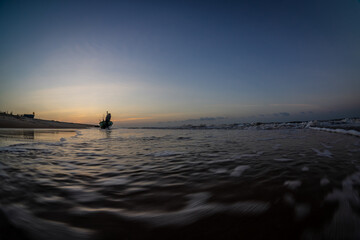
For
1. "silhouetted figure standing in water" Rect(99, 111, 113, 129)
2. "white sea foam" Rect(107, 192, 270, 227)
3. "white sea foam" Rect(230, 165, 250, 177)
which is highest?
"silhouetted figure standing in water" Rect(99, 111, 113, 129)

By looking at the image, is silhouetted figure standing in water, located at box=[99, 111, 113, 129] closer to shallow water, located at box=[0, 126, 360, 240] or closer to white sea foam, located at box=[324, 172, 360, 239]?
shallow water, located at box=[0, 126, 360, 240]

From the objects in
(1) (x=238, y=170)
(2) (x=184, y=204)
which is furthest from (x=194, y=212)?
(1) (x=238, y=170)

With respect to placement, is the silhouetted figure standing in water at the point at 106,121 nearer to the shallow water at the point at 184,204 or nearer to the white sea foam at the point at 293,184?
the shallow water at the point at 184,204

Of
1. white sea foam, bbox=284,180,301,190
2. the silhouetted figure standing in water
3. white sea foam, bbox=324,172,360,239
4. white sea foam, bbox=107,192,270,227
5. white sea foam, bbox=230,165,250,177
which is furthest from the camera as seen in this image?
the silhouetted figure standing in water

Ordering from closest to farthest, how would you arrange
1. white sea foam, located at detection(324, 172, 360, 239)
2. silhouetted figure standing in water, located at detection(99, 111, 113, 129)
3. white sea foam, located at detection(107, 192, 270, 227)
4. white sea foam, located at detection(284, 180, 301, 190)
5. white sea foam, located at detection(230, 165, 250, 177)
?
white sea foam, located at detection(324, 172, 360, 239) → white sea foam, located at detection(107, 192, 270, 227) → white sea foam, located at detection(284, 180, 301, 190) → white sea foam, located at detection(230, 165, 250, 177) → silhouetted figure standing in water, located at detection(99, 111, 113, 129)

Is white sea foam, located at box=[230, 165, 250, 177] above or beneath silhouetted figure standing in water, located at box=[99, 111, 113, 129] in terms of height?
beneath

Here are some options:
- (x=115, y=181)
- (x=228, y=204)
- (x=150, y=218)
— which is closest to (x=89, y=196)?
(x=115, y=181)

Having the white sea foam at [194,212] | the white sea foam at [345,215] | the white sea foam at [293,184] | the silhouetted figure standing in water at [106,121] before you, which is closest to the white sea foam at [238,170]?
the white sea foam at [293,184]

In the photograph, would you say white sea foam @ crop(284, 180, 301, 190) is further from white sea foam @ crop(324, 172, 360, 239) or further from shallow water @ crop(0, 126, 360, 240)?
white sea foam @ crop(324, 172, 360, 239)

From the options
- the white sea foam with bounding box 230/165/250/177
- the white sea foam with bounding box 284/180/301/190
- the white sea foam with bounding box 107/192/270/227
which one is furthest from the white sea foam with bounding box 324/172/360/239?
the white sea foam with bounding box 230/165/250/177

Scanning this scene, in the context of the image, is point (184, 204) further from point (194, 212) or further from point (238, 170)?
point (238, 170)

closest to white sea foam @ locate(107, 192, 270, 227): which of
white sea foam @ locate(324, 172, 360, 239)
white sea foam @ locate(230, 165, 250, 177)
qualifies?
white sea foam @ locate(324, 172, 360, 239)

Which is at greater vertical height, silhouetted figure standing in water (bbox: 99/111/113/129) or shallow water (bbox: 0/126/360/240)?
silhouetted figure standing in water (bbox: 99/111/113/129)

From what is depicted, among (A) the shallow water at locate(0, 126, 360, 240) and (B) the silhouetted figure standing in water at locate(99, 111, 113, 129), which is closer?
(A) the shallow water at locate(0, 126, 360, 240)
